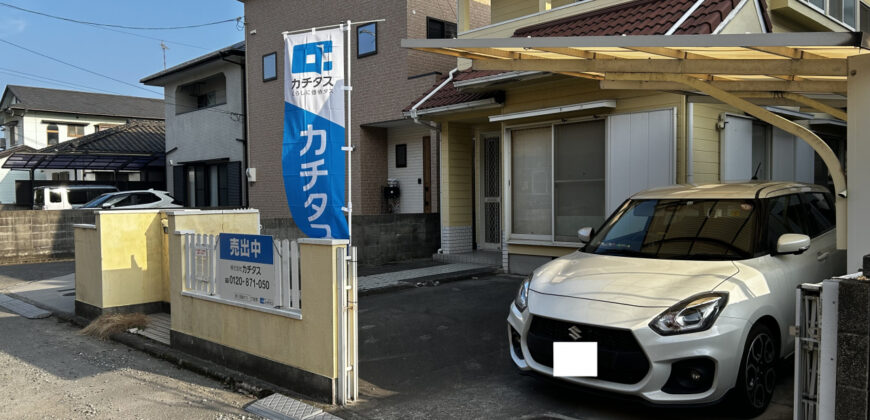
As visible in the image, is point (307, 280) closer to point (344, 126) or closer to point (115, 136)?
point (344, 126)

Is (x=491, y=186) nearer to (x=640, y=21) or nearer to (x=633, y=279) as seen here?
(x=640, y=21)

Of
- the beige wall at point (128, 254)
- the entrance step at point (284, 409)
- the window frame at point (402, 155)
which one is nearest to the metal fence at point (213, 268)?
the entrance step at point (284, 409)

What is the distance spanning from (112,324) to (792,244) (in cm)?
664

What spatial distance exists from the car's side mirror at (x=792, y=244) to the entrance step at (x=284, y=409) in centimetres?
334

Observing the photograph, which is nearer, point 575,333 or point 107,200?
point 575,333

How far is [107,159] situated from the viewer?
2219 centimetres

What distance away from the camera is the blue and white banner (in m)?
5.64

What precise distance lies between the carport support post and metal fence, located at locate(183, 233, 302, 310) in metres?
3.78

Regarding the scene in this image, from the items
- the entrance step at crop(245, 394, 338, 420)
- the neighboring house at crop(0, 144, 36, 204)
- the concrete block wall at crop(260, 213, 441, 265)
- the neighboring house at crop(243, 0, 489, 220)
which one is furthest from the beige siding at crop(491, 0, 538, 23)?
the neighboring house at crop(0, 144, 36, 204)

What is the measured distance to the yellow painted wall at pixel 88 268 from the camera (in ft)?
22.4

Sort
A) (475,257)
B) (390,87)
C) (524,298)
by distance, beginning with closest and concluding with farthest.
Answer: (524,298), (475,257), (390,87)

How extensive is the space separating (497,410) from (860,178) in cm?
277

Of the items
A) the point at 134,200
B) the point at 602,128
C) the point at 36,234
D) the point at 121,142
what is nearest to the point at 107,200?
the point at 134,200

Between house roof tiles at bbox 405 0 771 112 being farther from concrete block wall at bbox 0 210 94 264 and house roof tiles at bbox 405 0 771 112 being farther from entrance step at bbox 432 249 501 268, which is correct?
concrete block wall at bbox 0 210 94 264
